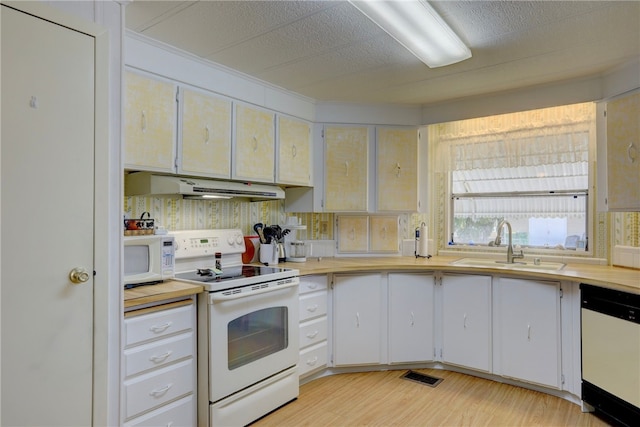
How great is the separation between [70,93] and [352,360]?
258cm

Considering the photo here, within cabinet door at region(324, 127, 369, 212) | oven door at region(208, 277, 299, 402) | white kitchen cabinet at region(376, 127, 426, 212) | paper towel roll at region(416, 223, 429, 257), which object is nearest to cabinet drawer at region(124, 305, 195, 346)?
oven door at region(208, 277, 299, 402)

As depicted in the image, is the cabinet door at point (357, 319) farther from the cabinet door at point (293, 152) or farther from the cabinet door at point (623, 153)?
the cabinet door at point (623, 153)

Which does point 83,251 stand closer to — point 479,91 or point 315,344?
point 315,344

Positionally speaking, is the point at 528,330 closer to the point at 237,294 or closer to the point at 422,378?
the point at 422,378

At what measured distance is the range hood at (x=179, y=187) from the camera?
7.61 ft

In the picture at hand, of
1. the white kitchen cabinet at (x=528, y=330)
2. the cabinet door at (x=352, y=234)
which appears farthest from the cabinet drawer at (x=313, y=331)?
the white kitchen cabinet at (x=528, y=330)

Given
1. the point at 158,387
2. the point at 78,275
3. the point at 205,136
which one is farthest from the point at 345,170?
the point at 78,275

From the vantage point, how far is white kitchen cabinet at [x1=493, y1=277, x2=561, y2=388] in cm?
270

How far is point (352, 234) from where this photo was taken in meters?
3.73

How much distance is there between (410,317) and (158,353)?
1957 mm

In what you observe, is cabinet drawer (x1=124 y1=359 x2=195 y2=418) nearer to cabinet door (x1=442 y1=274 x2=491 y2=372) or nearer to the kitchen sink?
cabinet door (x1=442 y1=274 x2=491 y2=372)

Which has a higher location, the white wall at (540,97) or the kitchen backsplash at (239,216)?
the white wall at (540,97)

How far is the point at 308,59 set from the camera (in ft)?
8.30

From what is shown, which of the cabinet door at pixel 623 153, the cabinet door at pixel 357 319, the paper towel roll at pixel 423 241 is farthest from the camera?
the paper towel roll at pixel 423 241
